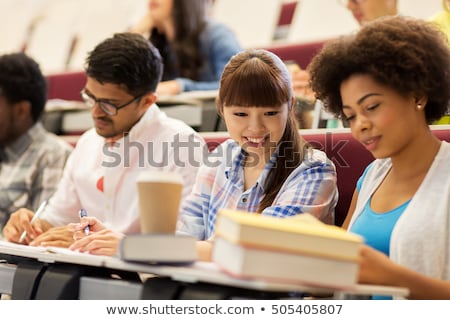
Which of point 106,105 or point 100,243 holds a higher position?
point 106,105

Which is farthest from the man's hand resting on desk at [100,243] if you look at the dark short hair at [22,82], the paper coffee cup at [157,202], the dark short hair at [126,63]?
A: the dark short hair at [22,82]

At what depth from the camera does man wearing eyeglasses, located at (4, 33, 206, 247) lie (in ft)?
5.92

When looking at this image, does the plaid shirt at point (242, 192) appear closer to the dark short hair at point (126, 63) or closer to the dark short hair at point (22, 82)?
the dark short hair at point (126, 63)

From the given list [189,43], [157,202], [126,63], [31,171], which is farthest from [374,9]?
[157,202]

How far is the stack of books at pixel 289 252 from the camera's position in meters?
0.88

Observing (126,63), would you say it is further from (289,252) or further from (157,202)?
(289,252)

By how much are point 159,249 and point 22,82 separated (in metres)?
1.55

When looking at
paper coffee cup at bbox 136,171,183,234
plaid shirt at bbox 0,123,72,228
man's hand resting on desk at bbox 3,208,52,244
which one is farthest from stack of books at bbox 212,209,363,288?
plaid shirt at bbox 0,123,72,228

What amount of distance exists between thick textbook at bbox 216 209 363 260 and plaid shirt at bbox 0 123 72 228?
4.68 ft

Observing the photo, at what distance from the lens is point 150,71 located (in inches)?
73.1

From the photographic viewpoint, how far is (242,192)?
151 cm
